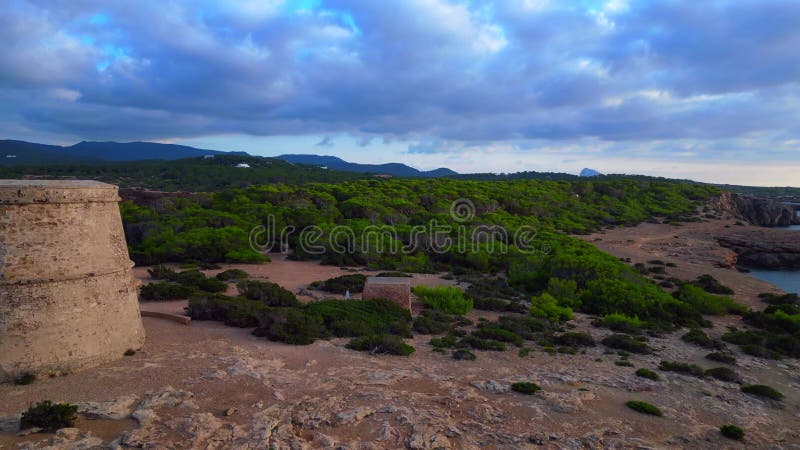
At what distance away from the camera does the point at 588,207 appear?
53.1 m

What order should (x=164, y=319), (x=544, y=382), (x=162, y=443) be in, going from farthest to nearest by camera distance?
(x=164, y=319) < (x=544, y=382) < (x=162, y=443)

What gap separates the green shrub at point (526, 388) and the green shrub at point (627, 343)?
4.61 m

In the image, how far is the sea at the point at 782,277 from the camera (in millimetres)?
28044

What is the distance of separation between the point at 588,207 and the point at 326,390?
49.0 meters

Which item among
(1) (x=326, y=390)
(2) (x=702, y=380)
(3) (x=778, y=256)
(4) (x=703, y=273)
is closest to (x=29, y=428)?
(1) (x=326, y=390)

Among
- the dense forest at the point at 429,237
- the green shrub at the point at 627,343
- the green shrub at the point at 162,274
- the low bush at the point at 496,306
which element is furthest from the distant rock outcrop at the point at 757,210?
the green shrub at the point at 162,274

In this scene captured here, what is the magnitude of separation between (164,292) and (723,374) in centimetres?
1602

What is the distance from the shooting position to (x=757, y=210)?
60.9m

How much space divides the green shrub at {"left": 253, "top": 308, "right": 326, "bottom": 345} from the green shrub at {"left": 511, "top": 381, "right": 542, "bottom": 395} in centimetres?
516

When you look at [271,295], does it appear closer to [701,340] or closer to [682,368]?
[682,368]

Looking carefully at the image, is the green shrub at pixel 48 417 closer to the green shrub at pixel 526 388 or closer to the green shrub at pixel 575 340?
the green shrub at pixel 526 388

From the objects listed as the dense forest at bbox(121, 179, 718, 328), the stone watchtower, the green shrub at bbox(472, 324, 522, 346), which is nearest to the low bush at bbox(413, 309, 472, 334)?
the green shrub at bbox(472, 324, 522, 346)

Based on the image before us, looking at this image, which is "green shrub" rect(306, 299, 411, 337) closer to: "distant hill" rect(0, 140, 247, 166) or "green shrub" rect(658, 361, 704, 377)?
"green shrub" rect(658, 361, 704, 377)

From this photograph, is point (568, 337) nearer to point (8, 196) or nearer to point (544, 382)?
point (544, 382)
